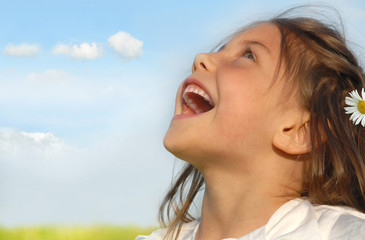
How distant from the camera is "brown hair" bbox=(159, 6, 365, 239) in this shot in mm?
1957

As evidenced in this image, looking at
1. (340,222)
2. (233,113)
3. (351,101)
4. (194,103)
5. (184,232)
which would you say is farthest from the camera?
(184,232)

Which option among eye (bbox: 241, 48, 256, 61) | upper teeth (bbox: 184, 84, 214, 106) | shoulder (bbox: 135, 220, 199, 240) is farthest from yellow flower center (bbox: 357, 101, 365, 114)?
shoulder (bbox: 135, 220, 199, 240)

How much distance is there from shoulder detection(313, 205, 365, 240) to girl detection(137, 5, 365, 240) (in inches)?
0.4

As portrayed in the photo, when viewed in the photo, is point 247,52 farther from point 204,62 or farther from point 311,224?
point 311,224

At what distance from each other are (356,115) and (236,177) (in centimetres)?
55

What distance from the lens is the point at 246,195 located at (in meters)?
1.97

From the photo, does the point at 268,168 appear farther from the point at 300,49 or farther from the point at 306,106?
the point at 300,49

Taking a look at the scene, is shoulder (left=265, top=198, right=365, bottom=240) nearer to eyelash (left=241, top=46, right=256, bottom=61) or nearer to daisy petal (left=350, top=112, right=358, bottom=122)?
daisy petal (left=350, top=112, right=358, bottom=122)

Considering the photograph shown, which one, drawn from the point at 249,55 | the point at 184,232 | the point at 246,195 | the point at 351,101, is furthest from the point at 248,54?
the point at 184,232

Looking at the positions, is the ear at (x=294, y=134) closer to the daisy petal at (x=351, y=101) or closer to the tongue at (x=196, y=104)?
the daisy petal at (x=351, y=101)

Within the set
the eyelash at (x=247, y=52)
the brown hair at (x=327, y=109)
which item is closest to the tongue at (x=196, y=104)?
the eyelash at (x=247, y=52)

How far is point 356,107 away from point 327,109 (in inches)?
5.1

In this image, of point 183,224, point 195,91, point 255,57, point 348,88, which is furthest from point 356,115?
point 183,224

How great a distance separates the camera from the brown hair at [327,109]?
196 centimetres
